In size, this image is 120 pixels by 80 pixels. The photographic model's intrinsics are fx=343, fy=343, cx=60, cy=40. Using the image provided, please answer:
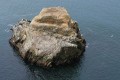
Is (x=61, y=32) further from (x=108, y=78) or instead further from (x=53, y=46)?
(x=108, y=78)

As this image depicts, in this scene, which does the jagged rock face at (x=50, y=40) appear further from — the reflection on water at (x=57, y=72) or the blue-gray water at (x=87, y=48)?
the blue-gray water at (x=87, y=48)

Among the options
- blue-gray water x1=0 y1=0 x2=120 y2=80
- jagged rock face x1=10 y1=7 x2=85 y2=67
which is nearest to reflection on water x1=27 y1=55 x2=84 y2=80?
blue-gray water x1=0 y1=0 x2=120 y2=80

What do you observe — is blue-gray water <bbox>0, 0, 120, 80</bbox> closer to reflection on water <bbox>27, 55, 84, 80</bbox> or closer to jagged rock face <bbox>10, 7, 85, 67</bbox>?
reflection on water <bbox>27, 55, 84, 80</bbox>

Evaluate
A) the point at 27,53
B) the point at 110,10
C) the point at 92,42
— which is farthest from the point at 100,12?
the point at 27,53

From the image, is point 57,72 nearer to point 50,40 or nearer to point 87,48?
point 50,40

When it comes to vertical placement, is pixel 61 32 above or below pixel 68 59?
above

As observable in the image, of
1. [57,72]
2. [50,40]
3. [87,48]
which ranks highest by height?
[50,40]

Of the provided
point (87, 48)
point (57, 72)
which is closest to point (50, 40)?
point (57, 72)
